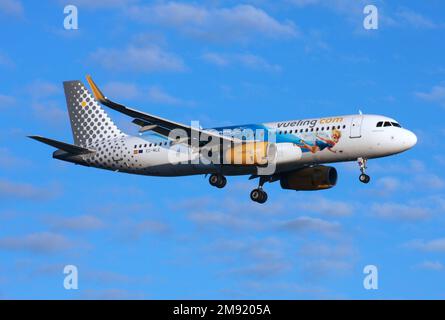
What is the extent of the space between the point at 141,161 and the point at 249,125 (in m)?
8.58

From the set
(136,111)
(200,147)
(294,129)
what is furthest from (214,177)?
(136,111)

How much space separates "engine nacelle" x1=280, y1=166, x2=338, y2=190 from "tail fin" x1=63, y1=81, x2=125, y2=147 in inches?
525

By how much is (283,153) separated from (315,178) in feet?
21.7

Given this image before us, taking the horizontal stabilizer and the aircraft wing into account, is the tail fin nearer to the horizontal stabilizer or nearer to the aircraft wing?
the horizontal stabilizer

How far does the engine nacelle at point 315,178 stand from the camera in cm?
7181

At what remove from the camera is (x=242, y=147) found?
6688 cm

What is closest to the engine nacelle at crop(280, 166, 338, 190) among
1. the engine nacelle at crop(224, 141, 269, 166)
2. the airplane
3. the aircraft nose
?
the airplane

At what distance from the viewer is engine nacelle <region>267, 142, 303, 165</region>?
65750mm

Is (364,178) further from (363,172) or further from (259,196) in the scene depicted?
(259,196)

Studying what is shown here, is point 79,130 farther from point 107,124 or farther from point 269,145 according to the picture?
point 269,145

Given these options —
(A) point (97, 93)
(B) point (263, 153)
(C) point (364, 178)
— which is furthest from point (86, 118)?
(C) point (364, 178)

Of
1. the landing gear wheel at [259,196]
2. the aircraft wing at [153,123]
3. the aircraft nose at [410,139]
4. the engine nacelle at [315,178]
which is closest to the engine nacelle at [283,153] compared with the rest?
the aircraft wing at [153,123]

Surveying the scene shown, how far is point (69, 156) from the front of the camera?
7444 centimetres

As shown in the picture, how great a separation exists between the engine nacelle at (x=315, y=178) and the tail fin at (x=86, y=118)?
13.3 m
